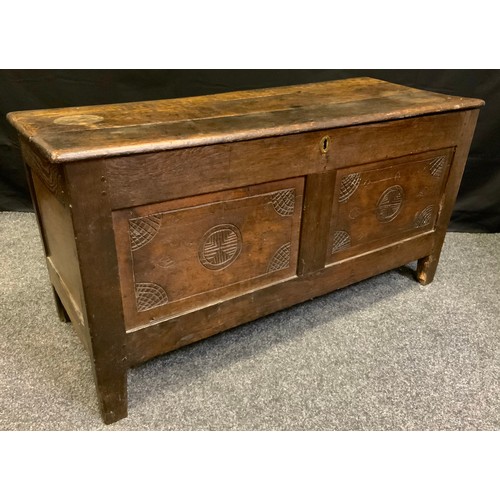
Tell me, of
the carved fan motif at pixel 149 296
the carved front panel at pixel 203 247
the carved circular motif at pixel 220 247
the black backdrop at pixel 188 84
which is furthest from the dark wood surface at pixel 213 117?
the black backdrop at pixel 188 84

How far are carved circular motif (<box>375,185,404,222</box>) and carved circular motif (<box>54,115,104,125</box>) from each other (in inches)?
39.7

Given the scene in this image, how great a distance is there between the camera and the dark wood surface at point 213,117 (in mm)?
1223

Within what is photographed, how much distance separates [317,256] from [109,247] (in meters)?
0.76

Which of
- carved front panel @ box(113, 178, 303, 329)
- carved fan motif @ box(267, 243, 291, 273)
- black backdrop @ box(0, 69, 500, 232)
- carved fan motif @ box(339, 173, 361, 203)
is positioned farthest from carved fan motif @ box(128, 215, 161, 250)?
black backdrop @ box(0, 69, 500, 232)

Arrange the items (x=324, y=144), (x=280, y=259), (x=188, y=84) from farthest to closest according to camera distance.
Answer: (x=188, y=84)
(x=280, y=259)
(x=324, y=144)

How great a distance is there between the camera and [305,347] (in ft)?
5.87

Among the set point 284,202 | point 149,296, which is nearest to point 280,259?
point 284,202

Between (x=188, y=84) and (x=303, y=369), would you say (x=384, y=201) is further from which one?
(x=188, y=84)

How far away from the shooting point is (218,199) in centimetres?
140

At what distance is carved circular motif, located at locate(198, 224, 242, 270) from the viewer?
1442 millimetres

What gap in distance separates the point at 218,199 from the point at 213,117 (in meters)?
0.27

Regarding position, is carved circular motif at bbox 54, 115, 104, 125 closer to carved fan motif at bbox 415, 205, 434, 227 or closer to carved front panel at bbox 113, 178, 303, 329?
carved front panel at bbox 113, 178, 303, 329

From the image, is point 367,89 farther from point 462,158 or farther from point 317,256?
point 317,256

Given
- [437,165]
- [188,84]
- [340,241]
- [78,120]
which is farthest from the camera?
[188,84]
